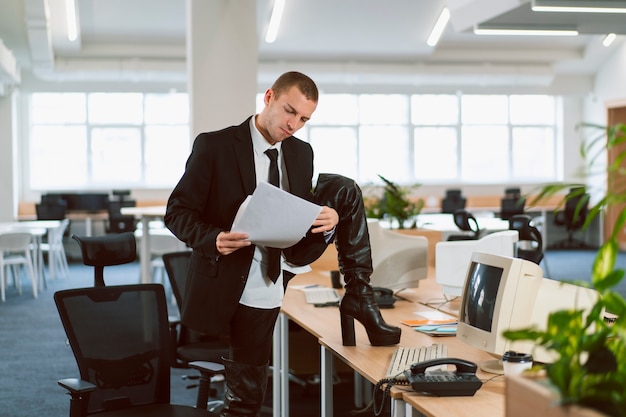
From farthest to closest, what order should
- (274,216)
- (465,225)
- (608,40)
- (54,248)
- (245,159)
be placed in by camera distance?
(608,40), (54,248), (465,225), (245,159), (274,216)

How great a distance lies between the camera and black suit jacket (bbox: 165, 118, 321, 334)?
111 inches

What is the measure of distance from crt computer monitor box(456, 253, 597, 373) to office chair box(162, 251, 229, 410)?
66.2 inches

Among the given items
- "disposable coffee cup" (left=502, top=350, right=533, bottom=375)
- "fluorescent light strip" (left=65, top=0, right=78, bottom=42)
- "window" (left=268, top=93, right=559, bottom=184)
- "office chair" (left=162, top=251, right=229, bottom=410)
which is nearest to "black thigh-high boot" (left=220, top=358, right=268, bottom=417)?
"disposable coffee cup" (left=502, top=350, right=533, bottom=375)

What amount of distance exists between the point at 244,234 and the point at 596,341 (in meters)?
1.54

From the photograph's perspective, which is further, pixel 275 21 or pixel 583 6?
pixel 275 21

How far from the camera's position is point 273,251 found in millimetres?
2920

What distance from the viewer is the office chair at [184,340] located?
4.36 m

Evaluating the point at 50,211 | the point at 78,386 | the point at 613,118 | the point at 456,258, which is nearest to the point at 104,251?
the point at 78,386

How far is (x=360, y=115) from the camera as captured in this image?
1625 cm

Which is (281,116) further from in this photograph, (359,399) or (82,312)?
(359,399)

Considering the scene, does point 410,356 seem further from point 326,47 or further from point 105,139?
point 105,139

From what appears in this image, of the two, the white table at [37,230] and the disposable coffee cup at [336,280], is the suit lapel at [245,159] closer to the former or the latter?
the disposable coffee cup at [336,280]

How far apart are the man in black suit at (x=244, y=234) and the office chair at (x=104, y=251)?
0.55 meters

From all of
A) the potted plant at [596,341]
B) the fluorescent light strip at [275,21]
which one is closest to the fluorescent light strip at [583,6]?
the fluorescent light strip at [275,21]
